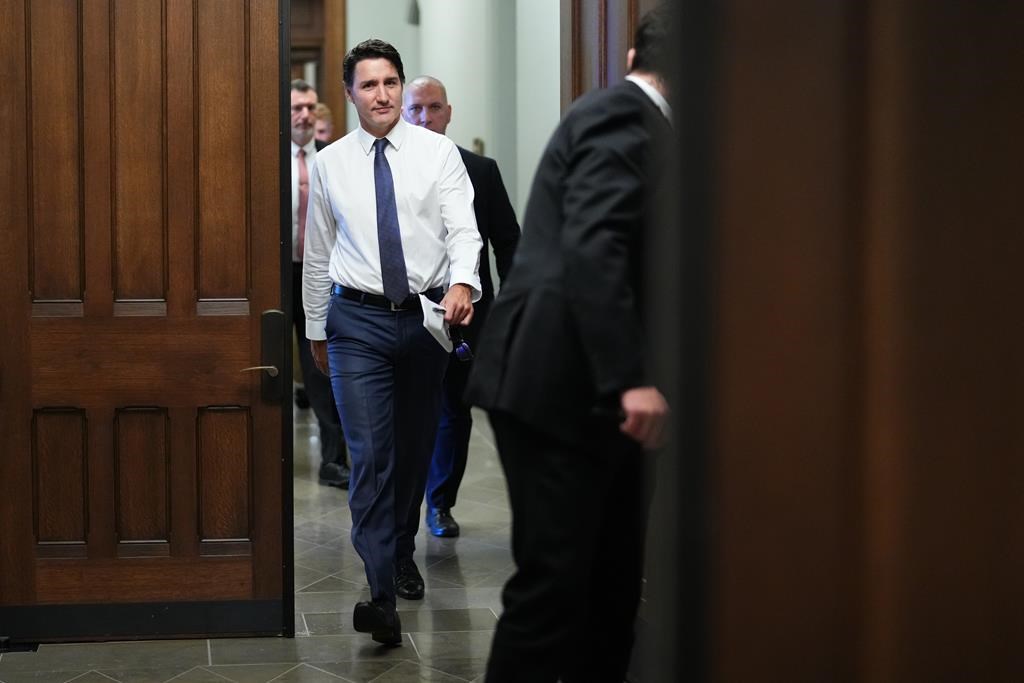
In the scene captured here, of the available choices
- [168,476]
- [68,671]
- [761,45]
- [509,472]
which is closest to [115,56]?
[168,476]

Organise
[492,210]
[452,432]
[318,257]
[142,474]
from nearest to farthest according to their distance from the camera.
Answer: [142,474] < [318,257] < [492,210] < [452,432]

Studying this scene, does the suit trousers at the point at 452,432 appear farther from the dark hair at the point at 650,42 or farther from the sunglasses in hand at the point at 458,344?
the dark hair at the point at 650,42

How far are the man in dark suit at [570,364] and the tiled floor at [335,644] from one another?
128 centimetres

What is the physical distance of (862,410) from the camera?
876 millimetres

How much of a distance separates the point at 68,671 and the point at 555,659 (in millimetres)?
Answer: 1799

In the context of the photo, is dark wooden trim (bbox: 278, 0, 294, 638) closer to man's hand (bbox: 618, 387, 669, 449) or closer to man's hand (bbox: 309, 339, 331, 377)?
man's hand (bbox: 309, 339, 331, 377)

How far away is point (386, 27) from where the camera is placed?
11516 millimetres

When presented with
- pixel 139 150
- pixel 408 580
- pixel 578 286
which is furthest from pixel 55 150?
pixel 578 286

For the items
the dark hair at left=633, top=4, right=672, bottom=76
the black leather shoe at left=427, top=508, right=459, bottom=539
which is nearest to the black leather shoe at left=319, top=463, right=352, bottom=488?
the black leather shoe at left=427, top=508, right=459, bottom=539

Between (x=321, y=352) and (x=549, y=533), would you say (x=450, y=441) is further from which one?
(x=549, y=533)

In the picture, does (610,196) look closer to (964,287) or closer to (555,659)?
(555,659)

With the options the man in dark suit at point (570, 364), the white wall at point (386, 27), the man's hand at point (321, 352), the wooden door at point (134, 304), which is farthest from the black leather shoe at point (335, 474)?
the white wall at point (386, 27)

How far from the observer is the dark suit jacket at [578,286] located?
211cm

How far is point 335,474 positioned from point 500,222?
2021 mm
